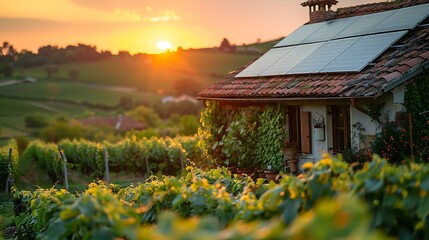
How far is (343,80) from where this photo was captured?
36.9 ft

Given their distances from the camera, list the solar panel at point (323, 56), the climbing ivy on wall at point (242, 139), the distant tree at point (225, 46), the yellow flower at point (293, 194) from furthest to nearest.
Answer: the distant tree at point (225, 46) → the climbing ivy on wall at point (242, 139) → the solar panel at point (323, 56) → the yellow flower at point (293, 194)

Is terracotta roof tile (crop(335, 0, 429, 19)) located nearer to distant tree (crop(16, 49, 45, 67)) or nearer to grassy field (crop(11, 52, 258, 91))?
distant tree (crop(16, 49, 45, 67))

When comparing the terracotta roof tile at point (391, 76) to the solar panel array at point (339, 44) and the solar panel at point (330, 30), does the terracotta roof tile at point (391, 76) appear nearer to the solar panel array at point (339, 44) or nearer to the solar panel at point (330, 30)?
the solar panel array at point (339, 44)

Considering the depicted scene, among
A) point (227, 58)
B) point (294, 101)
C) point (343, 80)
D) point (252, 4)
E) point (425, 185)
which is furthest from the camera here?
point (227, 58)

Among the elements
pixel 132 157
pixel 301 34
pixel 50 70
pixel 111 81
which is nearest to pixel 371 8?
pixel 301 34

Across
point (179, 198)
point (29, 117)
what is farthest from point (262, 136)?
point (29, 117)

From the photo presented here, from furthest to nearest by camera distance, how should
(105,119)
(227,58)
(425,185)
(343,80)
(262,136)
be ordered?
(227,58)
(105,119)
(262,136)
(343,80)
(425,185)

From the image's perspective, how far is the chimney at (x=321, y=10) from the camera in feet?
54.8

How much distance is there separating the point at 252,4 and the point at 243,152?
13693 millimetres

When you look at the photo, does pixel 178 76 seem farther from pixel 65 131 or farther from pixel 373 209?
pixel 373 209

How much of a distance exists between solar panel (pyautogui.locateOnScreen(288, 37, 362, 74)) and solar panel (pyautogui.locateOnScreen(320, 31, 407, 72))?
23 cm

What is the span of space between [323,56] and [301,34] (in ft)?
10.2

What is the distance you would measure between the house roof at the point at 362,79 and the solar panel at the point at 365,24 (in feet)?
1.81

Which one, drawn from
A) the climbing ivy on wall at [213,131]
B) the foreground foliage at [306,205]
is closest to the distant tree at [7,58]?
the climbing ivy on wall at [213,131]
